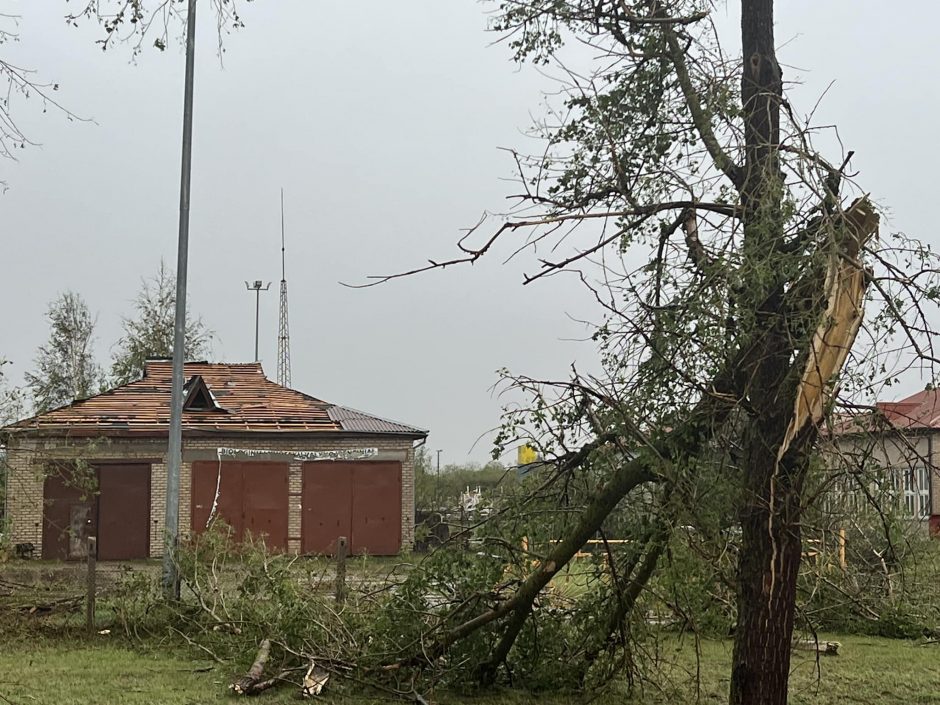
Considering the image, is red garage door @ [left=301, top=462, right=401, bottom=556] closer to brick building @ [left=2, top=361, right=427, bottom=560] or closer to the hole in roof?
brick building @ [left=2, top=361, right=427, bottom=560]

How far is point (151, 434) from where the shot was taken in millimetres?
23812

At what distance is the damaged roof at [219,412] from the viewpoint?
78.7 ft

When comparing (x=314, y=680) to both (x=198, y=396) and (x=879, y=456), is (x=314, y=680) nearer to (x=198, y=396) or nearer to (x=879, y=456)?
(x=879, y=456)

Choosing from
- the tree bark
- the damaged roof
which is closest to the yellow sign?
the tree bark

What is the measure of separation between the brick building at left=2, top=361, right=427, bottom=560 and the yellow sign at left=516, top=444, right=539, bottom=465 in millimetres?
15254

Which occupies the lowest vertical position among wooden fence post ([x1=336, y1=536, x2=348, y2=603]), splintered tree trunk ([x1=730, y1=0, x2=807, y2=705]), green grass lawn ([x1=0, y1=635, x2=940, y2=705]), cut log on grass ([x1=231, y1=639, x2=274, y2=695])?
green grass lawn ([x1=0, y1=635, x2=940, y2=705])

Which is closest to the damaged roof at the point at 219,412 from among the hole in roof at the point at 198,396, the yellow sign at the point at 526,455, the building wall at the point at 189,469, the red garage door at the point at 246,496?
the hole in roof at the point at 198,396

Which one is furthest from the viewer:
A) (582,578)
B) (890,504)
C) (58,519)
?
(58,519)

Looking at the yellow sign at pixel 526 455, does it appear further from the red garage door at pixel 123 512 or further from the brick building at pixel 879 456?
the red garage door at pixel 123 512

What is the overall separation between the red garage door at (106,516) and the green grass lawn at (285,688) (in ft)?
39.7

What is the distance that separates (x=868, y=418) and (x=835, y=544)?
92 centimetres

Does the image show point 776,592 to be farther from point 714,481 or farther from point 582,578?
point 582,578

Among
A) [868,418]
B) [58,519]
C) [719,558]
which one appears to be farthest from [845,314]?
[58,519]

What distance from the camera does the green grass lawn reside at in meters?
8.84
